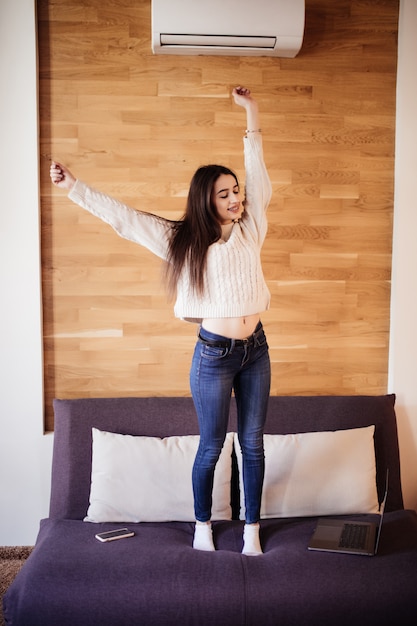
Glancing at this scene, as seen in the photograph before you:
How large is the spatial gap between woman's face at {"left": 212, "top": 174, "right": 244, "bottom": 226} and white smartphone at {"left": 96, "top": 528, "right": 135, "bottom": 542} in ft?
4.13

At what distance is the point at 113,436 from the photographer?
2684mm

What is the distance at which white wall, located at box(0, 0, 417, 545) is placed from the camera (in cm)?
281

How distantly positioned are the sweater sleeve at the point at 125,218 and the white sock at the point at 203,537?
1.03 meters

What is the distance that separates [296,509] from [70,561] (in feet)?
3.06

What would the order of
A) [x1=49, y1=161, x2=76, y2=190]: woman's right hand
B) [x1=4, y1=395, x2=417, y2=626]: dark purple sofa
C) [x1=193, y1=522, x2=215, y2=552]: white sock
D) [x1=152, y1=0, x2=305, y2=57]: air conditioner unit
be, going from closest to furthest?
[x1=4, y1=395, x2=417, y2=626]: dark purple sofa, [x1=49, y1=161, x2=76, y2=190]: woman's right hand, [x1=193, y1=522, x2=215, y2=552]: white sock, [x1=152, y1=0, x2=305, y2=57]: air conditioner unit

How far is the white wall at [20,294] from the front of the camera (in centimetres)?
280

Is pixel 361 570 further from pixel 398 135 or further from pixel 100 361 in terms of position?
pixel 398 135

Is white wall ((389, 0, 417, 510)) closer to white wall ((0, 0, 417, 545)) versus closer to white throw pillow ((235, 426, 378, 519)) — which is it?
white wall ((0, 0, 417, 545))

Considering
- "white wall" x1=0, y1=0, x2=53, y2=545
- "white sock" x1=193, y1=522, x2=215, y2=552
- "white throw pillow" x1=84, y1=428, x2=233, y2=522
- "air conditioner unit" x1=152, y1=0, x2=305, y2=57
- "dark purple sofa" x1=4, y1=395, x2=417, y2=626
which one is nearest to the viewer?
"dark purple sofa" x1=4, y1=395, x2=417, y2=626

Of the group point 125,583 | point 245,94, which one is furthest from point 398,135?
point 125,583

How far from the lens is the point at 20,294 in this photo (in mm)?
2898

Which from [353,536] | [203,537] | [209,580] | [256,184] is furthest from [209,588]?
[256,184]

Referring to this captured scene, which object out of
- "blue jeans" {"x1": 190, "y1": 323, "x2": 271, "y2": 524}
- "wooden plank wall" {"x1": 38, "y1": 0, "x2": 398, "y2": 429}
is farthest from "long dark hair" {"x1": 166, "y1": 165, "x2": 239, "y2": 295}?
"wooden plank wall" {"x1": 38, "y1": 0, "x2": 398, "y2": 429}

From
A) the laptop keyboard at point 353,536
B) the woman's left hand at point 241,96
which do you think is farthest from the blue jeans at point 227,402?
the woman's left hand at point 241,96
